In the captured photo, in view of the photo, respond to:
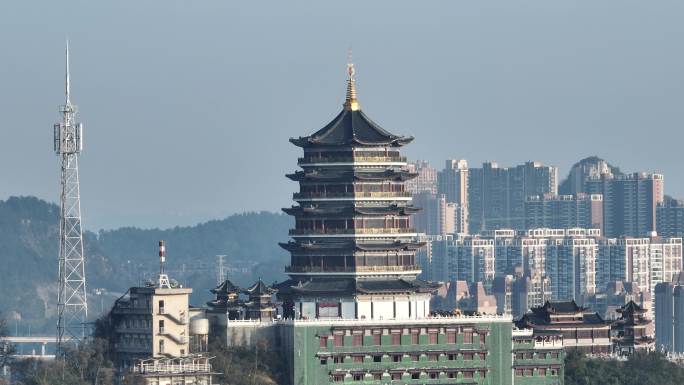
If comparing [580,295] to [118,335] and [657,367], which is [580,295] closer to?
[657,367]

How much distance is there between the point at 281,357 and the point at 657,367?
54.3 feet

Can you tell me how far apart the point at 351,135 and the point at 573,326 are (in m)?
12.3

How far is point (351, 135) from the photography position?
280 ft

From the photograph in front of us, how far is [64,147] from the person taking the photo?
85375 millimetres

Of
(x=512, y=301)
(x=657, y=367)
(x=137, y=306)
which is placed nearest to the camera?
(x=137, y=306)

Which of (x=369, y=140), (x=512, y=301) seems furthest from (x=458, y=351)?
(x=512, y=301)

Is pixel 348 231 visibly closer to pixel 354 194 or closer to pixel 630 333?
pixel 354 194

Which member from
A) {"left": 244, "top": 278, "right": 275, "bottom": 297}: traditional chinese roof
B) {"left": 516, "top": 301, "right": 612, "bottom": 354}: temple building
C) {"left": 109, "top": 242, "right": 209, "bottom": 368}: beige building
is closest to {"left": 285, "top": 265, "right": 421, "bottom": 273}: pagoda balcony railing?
{"left": 244, "top": 278, "right": 275, "bottom": 297}: traditional chinese roof

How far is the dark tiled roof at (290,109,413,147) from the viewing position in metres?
85.1

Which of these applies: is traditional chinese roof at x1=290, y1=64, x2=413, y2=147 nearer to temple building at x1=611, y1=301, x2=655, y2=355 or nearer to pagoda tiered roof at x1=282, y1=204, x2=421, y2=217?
pagoda tiered roof at x1=282, y1=204, x2=421, y2=217

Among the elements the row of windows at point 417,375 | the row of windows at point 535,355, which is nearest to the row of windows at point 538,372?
the row of windows at point 535,355

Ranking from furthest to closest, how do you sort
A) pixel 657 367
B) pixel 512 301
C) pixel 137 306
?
pixel 512 301
pixel 657 367
pixel 137 306

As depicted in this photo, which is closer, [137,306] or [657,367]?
[137,306]

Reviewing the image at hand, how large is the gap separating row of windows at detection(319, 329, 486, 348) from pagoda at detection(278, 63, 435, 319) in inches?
47.2
